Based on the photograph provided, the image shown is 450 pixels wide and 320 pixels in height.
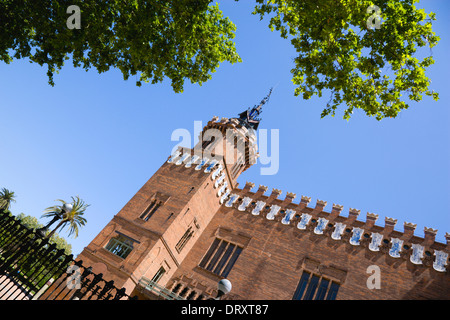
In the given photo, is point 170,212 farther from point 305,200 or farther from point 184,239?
point 305,200

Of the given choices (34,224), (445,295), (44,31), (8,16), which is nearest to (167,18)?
(44,31)

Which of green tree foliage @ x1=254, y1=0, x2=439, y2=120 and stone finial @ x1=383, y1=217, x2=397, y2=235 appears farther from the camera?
stone finial @ x1=383, y1=217, x2=397, y2=235

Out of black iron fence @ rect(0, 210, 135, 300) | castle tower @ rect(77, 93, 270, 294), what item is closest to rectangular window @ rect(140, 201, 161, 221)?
castle tower @ rect(77, 93, 270, 294)

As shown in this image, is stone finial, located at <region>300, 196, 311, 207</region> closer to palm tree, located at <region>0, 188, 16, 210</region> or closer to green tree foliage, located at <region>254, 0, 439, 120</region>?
green tree foliage, located at <region>254, 0, 439, 120</region>

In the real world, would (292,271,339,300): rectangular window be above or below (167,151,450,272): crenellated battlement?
below

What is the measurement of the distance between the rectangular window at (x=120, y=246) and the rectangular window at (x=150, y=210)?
171 cm

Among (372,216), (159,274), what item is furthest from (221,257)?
(372,216)

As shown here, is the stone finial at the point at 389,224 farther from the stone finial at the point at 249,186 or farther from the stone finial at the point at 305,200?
the stone finial at the point at 249,186

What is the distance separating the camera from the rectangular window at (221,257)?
16406mm

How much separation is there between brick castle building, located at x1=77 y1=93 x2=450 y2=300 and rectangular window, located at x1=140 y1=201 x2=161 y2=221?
0.22 ft

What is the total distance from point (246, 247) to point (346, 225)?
631cm

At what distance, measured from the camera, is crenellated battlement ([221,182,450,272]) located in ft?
46.9

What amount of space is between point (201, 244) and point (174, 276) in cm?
262

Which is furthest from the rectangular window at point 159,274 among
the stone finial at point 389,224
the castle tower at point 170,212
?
the stone finial at point 389,224
